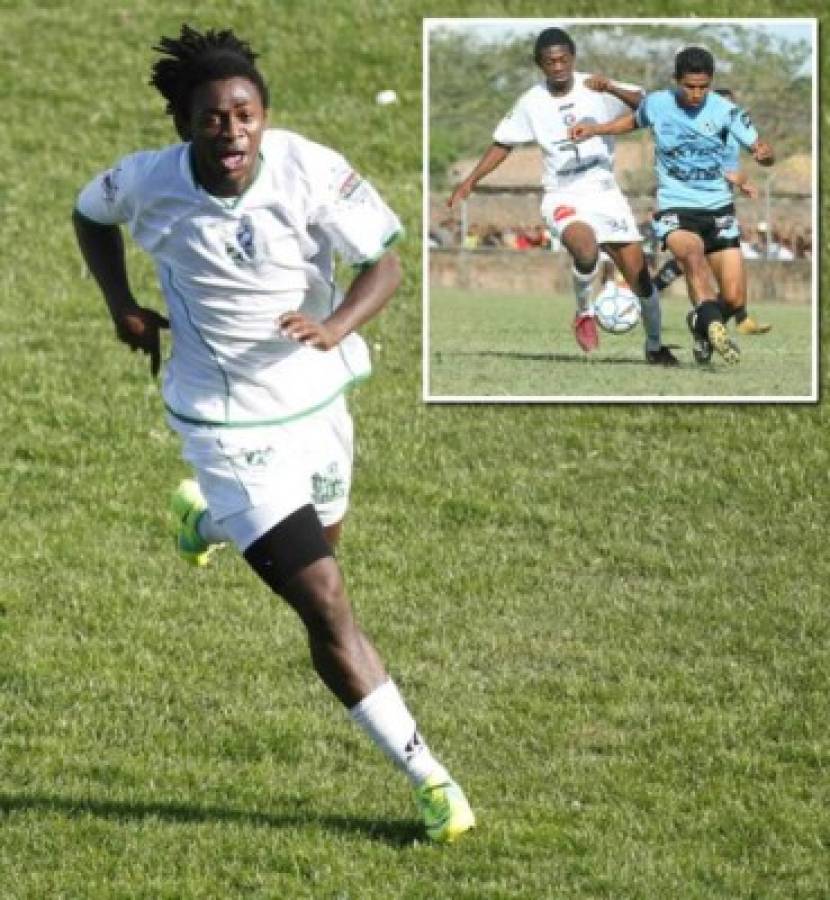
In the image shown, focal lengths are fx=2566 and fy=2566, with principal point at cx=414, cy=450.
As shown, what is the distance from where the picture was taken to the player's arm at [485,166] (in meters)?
14.3

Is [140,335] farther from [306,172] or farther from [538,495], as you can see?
[538,495]

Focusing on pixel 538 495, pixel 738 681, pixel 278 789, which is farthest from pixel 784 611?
pixel 278 789

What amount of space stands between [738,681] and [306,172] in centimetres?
306

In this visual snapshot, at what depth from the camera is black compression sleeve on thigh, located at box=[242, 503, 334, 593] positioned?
24.4 ft

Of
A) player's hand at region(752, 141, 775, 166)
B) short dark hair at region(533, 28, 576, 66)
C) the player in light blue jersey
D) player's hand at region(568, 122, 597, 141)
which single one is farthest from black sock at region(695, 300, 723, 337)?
short dark hair at region(533, 28, 576, 66)

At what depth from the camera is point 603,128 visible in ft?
45.7

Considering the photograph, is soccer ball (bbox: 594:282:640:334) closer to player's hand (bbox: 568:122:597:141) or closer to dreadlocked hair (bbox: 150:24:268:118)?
player's hand (bbox: 568:122:597:141)

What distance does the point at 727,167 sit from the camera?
554 inches

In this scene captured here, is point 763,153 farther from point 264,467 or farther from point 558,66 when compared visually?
point 264,467

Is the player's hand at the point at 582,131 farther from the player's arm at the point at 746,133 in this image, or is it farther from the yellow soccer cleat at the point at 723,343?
the yellow soccer cleat at the point at 723,343

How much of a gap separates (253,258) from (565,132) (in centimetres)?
673

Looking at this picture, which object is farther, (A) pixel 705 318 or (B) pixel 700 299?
(B) pixel 700 299

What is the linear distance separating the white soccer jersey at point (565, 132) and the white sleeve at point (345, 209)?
6.47 metres

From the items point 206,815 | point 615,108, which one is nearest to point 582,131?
point 615,108
